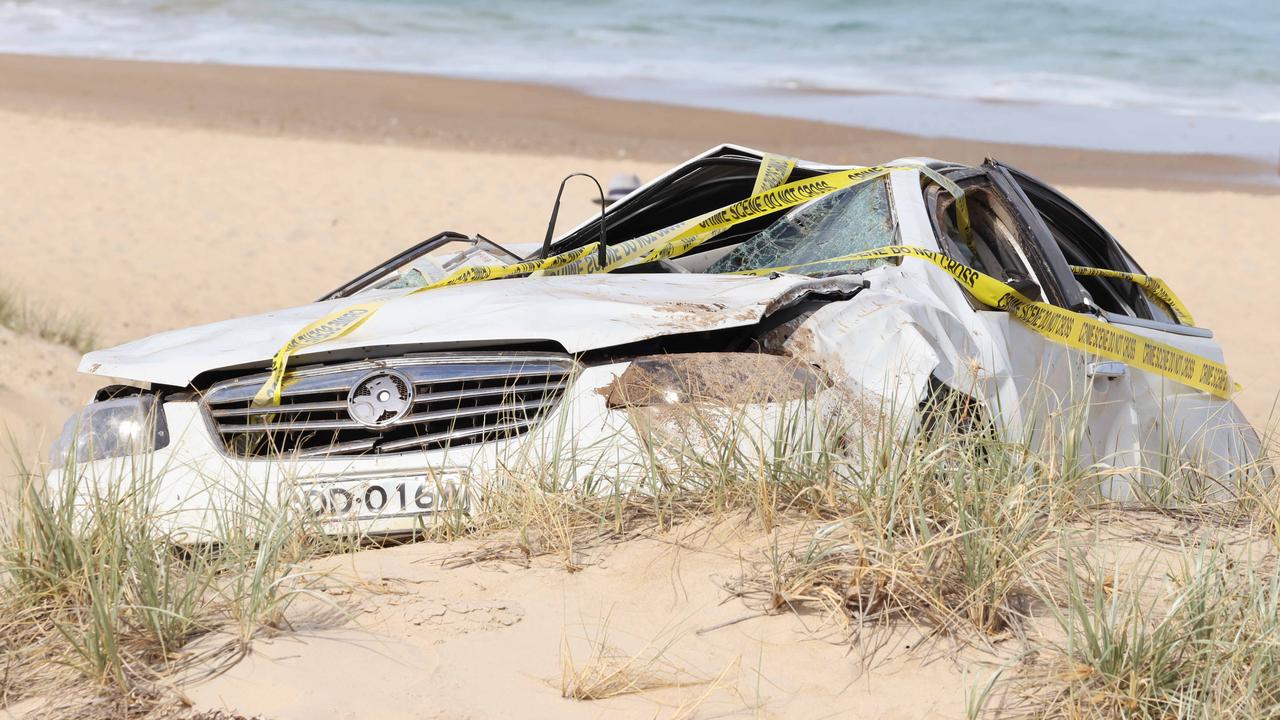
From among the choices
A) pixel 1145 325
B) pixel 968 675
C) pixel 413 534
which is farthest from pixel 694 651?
pixel 1145 325

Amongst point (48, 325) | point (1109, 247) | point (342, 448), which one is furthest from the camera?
point (48, 325)

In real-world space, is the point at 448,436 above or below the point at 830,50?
below

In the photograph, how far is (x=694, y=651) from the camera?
2861mm

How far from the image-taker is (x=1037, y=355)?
4.26 meters

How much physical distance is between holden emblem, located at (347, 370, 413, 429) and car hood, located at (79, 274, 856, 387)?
4.1 inches

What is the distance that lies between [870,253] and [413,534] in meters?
1.85

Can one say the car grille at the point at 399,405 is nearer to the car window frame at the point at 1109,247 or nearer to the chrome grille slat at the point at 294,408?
the chrome grille slat at the point at 294,408

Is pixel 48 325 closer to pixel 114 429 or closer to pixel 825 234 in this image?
pixel 114 429

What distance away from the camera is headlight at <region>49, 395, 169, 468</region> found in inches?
145

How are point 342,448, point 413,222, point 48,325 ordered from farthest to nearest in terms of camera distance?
point 413,222, point 48,325, point 342,448

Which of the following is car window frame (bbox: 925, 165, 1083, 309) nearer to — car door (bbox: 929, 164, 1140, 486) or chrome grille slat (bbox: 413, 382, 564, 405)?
car door (bbox: 929, 164, 1140, 486)

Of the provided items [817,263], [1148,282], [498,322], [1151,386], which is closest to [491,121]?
[1148,282]

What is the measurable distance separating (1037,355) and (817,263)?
829 millimetres

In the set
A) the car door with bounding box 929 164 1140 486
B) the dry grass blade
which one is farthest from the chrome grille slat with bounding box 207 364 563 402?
the car door with bounding box 929 164 1140 486
